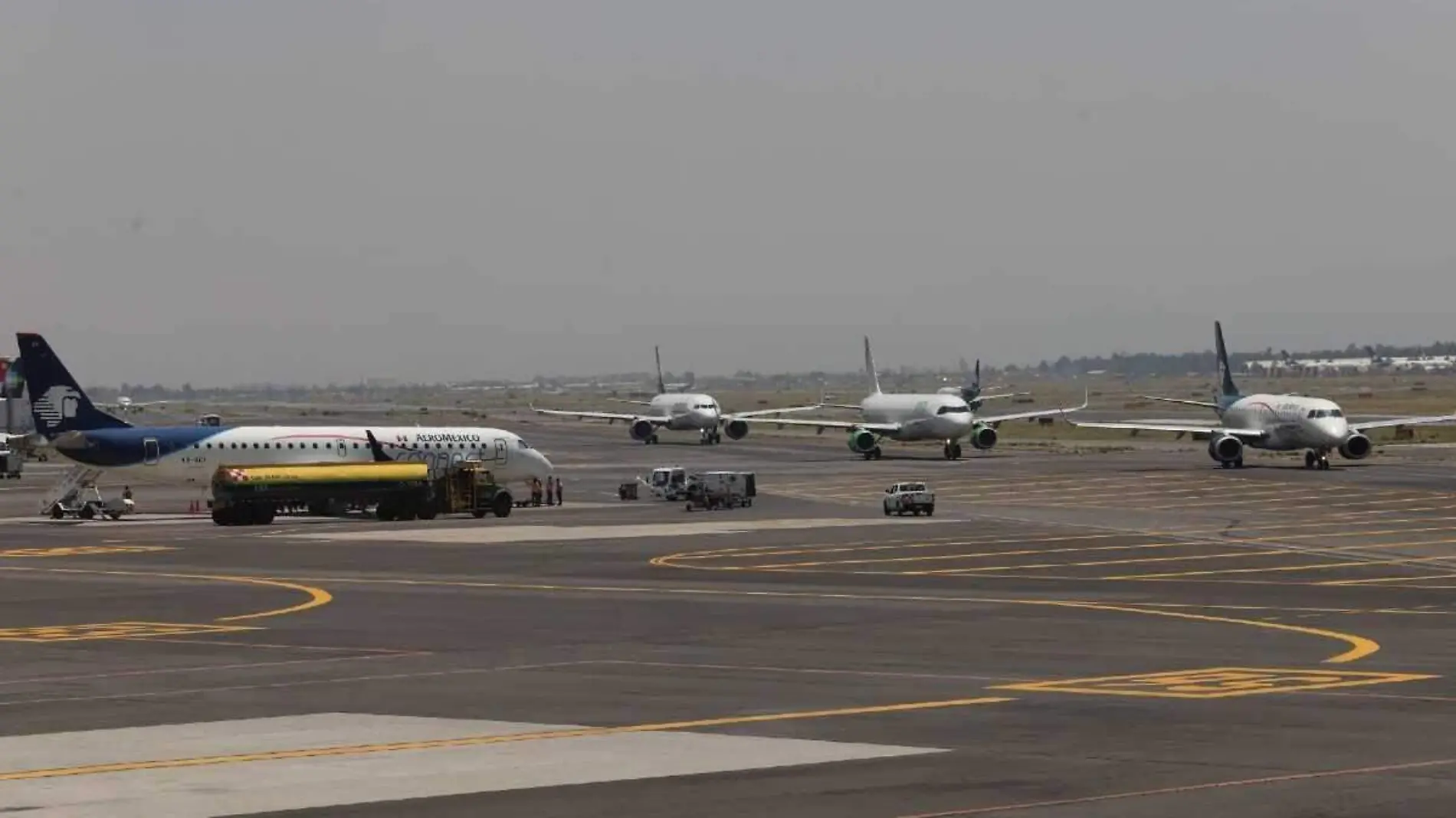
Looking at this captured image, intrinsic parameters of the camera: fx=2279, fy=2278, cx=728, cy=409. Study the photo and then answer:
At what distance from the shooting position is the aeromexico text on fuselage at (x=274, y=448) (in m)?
95.9

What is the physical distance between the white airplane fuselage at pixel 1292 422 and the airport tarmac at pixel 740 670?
40.6 meters

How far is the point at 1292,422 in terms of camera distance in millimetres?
120188

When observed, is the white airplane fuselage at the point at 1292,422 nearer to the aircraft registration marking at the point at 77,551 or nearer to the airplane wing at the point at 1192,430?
the airplane wing at the point at 1192,430

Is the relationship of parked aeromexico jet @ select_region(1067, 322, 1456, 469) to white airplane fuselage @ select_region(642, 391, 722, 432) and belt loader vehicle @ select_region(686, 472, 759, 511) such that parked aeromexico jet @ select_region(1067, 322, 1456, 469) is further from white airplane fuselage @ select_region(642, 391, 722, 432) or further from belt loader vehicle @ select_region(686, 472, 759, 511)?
white airplane fuselage @ select_region(642, 391, 722, 432)

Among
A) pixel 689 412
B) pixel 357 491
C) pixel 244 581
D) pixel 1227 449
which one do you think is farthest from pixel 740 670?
pixel 689 412

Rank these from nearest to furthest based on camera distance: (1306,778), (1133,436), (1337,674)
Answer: (1306,778)
(1337,674)
(1133,436)

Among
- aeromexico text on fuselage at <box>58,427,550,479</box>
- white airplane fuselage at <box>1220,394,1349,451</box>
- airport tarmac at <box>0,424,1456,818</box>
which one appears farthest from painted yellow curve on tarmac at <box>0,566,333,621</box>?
white airplane fuselage at <box>1220,394,1349,451</box>

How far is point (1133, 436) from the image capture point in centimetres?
18338

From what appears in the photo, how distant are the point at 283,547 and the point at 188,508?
104 feet

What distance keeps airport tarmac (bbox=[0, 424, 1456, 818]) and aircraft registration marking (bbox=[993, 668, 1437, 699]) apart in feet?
0.38

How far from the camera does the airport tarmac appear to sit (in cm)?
2298

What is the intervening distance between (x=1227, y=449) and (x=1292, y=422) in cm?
365

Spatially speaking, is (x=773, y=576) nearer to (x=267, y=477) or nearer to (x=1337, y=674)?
(x=1337, y=674)

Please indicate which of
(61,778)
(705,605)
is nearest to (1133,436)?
(705,605)
